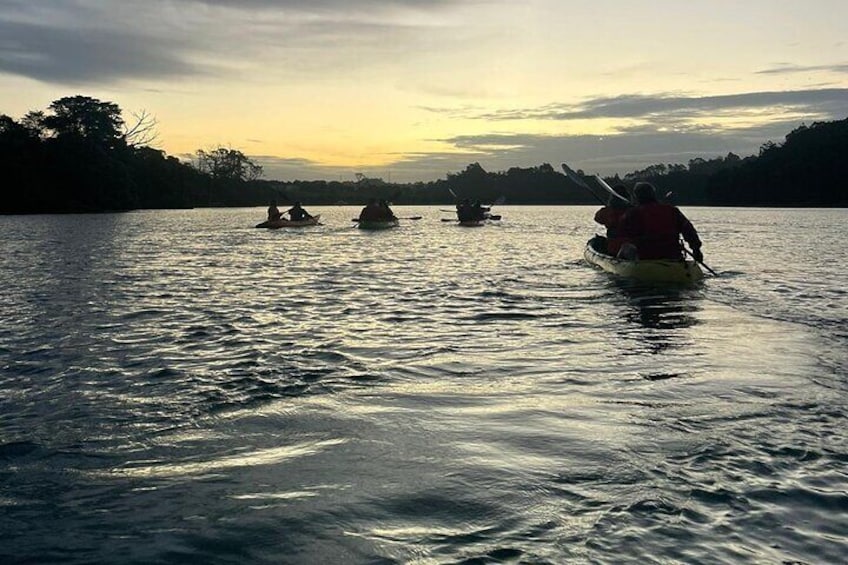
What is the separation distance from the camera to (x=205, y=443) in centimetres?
555

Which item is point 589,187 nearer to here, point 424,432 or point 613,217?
point 613,217

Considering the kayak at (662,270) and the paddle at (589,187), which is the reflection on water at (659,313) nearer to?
the kayak at (662,270)

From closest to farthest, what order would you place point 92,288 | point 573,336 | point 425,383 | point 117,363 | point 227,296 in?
point 425,383
point 117,363
point 573,336
point 227,296
point 92,288

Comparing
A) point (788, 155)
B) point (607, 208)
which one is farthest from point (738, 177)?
point (607, 208)

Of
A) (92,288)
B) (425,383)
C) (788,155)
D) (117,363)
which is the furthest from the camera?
(788,155)

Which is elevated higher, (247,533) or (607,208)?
(607,208)

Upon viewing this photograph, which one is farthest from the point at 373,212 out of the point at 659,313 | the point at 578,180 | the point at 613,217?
the point at 659,313

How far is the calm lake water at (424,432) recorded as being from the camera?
3.89 metres

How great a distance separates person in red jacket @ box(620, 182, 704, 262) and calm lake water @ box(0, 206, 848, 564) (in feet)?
7.75

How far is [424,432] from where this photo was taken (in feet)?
19.0

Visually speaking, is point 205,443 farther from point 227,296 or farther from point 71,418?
point 227,296

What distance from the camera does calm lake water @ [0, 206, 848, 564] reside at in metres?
3.89

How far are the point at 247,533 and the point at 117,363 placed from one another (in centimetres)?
522

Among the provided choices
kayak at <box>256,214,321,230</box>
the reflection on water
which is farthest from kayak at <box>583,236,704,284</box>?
kayak at <box>256,214,321,230</box>
